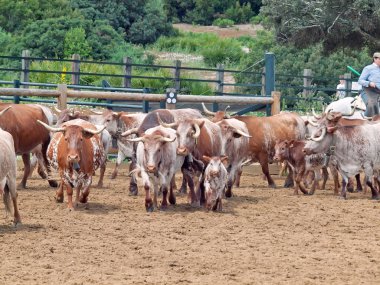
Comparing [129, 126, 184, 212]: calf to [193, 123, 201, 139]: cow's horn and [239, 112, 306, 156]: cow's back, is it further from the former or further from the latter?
[239, 112, 306, 156]: cow's back

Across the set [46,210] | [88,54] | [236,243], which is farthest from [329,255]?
[88,54]

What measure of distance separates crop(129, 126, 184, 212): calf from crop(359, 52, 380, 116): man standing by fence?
586 cm

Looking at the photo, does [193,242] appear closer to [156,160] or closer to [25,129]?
[156,160]

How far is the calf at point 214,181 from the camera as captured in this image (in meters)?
14.8

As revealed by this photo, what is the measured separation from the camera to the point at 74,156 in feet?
48.7

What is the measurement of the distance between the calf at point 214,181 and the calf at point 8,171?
2700 mm

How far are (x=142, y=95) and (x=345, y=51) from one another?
14.6m

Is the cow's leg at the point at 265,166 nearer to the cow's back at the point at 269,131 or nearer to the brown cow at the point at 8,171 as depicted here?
the cow's back at the point at 269,131

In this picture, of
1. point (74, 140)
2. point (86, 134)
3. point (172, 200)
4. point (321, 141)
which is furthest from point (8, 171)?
point (321, 141)

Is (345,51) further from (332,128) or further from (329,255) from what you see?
(329,255)

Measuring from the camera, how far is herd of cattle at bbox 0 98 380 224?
14.9 metres

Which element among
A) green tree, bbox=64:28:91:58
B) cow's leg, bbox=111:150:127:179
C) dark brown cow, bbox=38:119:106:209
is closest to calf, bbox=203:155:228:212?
dark brown cow, bbox=38:119:106:209

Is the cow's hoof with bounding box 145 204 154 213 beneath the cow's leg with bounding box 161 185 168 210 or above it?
beneath

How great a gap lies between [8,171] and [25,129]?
4376 millimetres
